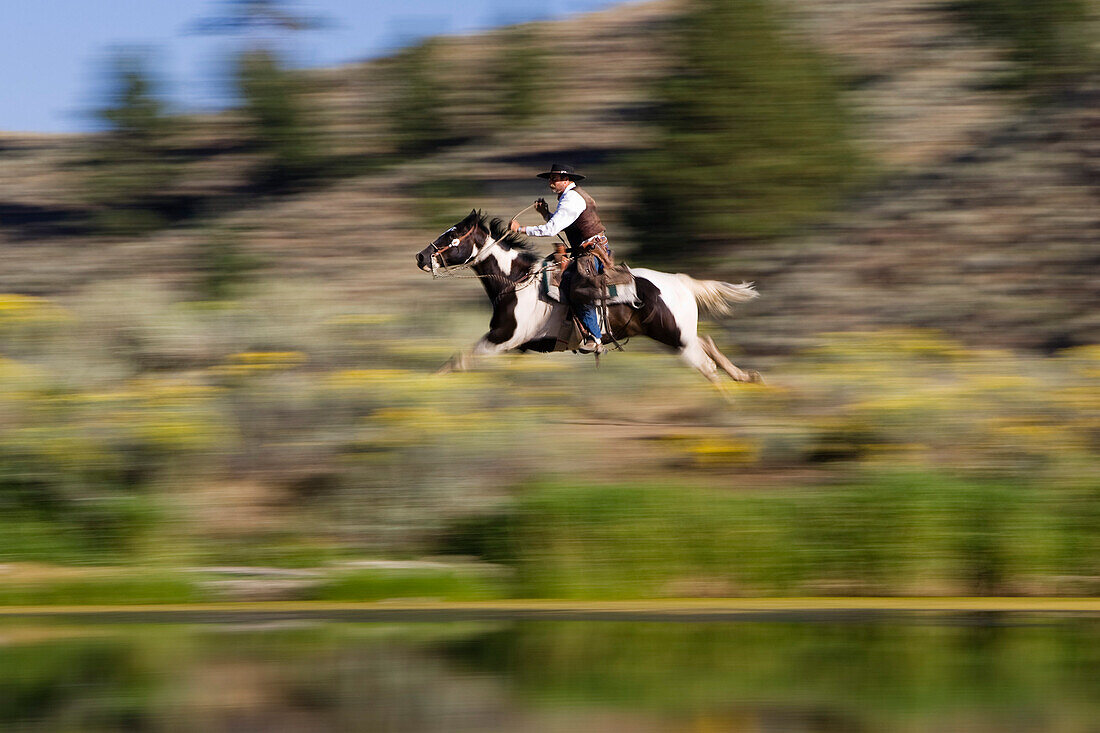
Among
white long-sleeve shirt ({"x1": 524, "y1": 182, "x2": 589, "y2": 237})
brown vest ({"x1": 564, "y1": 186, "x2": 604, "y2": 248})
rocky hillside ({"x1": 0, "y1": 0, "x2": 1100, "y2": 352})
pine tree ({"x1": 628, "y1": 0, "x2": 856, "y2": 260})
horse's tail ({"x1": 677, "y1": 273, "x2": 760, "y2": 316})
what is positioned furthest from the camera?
rocky hillside ({"x1": 0, "y1": 0, "x2": 1100, "y2": 352})

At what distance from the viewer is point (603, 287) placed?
34.4 feet

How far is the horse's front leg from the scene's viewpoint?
33.9 ft

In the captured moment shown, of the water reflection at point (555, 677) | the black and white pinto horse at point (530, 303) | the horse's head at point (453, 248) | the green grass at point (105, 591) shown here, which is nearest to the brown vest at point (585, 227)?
the black and white pinto horse at point (530, 303)

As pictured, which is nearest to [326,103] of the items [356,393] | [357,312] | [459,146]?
[459,146]

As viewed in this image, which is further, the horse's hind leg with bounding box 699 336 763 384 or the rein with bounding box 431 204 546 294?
the horse's hind leg with bounding box 699 336 763 384

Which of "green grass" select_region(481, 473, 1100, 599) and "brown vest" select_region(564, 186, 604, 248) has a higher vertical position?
"brown vest" select_region(564, 186, 604, 248)

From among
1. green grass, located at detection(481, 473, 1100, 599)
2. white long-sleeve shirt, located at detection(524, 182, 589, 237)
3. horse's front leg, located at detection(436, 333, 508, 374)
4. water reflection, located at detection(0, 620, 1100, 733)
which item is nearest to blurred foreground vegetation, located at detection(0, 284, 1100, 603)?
green grass, located at detection(481, 473, 1100, 599)

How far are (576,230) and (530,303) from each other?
0.70m

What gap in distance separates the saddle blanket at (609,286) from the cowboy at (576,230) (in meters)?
0.08

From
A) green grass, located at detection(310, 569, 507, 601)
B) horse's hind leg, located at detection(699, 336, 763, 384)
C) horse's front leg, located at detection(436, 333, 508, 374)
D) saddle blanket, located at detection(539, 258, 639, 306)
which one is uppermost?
saddle blanket, located at detection(539, 258, 639, 306)

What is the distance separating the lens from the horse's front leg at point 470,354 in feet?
33.9

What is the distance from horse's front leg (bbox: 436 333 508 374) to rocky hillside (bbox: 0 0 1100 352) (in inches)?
203

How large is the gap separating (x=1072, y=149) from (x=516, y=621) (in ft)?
52.1

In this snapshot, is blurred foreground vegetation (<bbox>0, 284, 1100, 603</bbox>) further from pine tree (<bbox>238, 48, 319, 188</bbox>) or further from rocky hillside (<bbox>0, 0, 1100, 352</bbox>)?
pine tree (<bbox>238, 48, 319, 188</bbox>)
